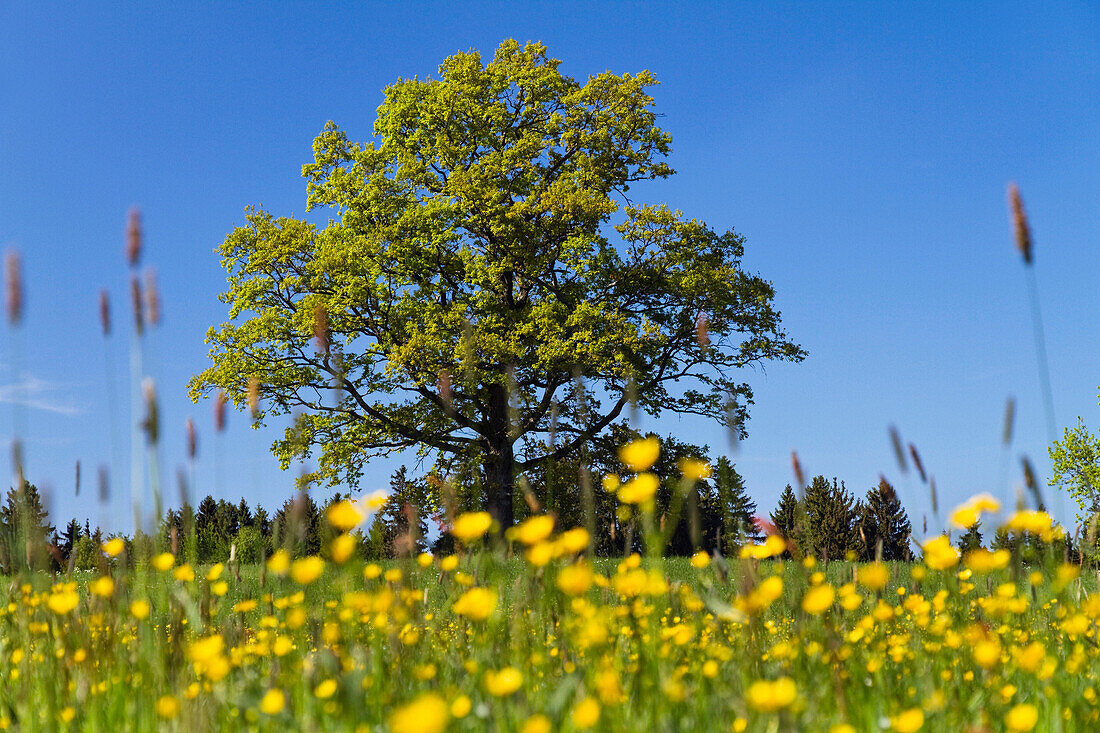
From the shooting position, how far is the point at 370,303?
19.4 meters

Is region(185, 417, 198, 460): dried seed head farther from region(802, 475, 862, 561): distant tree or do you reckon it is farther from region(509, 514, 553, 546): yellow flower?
region(802, 475, 862, 561): distant tree

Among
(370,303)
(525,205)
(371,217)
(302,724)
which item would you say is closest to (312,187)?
(371,217)

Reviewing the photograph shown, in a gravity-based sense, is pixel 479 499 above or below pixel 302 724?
above

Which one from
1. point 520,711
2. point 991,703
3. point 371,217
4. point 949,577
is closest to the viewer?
point 520,711

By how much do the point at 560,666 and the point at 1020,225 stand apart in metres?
2.64

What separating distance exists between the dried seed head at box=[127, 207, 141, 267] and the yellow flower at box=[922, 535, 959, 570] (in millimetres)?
3465

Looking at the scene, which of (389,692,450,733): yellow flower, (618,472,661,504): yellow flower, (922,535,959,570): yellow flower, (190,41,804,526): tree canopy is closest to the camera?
(389,692,450,733): yellow flower

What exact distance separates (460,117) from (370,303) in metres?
5.30

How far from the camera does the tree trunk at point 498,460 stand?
18.7m

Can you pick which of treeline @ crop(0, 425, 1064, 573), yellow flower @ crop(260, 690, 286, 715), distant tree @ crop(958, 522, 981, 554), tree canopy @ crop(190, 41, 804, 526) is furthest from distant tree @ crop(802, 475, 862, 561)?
yellow flower @ crop(260, 690, 286, 715)

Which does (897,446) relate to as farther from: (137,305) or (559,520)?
(559,520)

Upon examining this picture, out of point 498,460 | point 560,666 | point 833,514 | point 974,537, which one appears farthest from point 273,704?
point 833,514

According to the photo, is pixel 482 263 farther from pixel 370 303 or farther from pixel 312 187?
pixel 312 187

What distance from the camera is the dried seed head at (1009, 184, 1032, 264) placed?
3275mm
